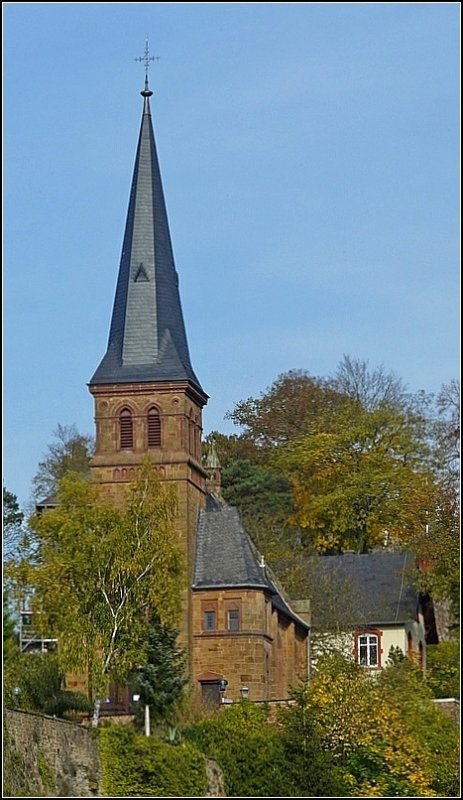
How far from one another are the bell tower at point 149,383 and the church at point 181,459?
4 centimetres

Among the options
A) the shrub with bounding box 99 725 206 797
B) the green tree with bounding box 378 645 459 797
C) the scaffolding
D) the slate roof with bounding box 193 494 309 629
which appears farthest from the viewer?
the scaffolding

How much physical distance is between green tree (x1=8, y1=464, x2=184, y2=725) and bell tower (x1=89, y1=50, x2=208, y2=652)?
7459 millimetres

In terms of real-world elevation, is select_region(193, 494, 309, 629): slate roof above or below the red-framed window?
above

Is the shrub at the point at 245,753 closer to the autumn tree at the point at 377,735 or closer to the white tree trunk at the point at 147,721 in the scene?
the autumn tree at the point at 377,735

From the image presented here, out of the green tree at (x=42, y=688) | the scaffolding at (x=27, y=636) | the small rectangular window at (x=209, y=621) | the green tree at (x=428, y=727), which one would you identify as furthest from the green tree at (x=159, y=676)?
the scaffolding at (x=27, y=636)

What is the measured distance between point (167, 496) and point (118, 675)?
5838 mm

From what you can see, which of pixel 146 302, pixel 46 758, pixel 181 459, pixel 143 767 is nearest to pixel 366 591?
pixel 181 459

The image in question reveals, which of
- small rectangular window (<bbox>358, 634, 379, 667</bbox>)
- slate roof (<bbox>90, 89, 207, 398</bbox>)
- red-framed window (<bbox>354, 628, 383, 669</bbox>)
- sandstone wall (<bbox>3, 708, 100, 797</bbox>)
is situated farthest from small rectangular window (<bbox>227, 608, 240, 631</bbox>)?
sandstone wall (<bbox>3, 708, 100, 797</bbox>)

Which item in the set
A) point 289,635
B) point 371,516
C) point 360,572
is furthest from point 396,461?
A: point 289,635

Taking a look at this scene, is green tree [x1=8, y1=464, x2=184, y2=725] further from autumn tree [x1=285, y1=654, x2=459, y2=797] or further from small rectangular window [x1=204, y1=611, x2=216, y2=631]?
small rectangular window [x1=204, y1=611, x2=216, y2=631]

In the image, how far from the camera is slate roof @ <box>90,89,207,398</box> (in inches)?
2122

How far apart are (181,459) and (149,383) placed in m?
3.00

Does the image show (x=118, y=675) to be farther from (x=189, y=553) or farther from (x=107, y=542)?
(x=189, y=553)

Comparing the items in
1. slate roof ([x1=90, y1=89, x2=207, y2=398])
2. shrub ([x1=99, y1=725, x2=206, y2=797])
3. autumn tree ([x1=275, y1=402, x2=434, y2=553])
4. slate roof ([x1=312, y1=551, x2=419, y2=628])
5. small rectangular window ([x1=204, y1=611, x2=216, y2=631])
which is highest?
slate roof ([x1=90, y1=89, x2=207, y2=398])
